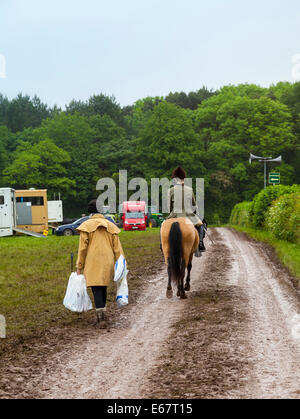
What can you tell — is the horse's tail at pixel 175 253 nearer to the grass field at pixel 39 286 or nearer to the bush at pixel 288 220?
the grass field at pixel 39 286

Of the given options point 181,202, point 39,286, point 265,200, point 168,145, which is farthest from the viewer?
point 168,145

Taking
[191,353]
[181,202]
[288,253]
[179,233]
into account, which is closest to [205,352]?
[191,353]

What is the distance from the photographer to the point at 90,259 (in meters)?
7.86

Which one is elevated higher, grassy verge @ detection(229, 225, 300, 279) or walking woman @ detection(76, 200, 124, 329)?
walking woman @ detection(76, 200, 124, 329)

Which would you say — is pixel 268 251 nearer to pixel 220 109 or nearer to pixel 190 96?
pixel 220 109

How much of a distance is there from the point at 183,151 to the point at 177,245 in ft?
171

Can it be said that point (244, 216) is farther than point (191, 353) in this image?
Yes

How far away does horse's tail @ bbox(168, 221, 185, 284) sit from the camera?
9.29 m

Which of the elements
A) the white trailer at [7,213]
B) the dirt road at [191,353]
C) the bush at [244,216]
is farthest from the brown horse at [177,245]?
the bush at [244,216]

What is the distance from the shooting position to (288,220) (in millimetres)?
21234

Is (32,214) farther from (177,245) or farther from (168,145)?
(177,245)

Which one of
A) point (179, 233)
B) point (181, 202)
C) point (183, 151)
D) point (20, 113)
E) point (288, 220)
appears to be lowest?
point (288, 220)

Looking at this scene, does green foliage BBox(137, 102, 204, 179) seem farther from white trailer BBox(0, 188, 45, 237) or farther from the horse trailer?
white trailer BBox(0, 188, 45, 237)

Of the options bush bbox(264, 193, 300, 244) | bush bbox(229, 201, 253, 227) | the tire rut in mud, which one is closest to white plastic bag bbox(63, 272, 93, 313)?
the tire rut in mud
